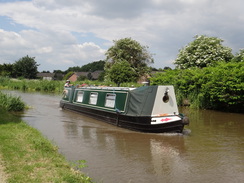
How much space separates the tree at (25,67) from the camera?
2620 inches

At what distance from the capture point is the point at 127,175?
19.5 ft

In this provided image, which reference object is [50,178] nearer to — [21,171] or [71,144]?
[21,171]

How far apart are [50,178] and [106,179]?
1.46m

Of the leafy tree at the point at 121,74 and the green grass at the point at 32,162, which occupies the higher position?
the leafy tree at the point at 121,74

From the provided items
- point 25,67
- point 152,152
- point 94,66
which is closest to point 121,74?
point 152,152

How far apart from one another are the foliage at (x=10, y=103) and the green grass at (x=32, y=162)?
256 inches

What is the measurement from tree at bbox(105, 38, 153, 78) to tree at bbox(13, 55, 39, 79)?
1332 inches

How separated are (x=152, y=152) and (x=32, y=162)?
378 centimetres

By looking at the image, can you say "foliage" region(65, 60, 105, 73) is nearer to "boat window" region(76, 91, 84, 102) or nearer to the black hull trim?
"boat window" region(76, 91, 84, 102)

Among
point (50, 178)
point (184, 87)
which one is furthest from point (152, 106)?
point (184, 87)

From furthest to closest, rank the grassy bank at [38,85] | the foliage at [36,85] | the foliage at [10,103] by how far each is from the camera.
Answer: the foliage at [36,85] → the grassy bank at [38,85] → the foliage at [10,103]

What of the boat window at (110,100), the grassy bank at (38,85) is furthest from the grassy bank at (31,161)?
the grassy bank at (38,85)

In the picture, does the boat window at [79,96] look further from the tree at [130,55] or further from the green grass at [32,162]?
the tree at [130,55]

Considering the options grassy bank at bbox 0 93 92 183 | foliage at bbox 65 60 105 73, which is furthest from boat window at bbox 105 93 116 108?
foliage at bbox 65 60 105 73
